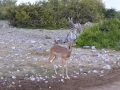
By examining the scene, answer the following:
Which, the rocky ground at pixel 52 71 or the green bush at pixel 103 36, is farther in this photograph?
the green bush at pixel 103 36

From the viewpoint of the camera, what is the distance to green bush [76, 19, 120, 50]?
17672 millimetres

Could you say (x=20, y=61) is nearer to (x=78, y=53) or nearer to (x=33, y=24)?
(x=78, y=53)

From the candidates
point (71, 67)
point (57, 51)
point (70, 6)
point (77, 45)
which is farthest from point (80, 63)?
point (70, 6)

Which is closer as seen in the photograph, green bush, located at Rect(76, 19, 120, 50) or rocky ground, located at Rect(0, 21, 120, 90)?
rocky ground, located at Rect(0, 21, 120, 90)

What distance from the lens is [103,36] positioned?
18406 mm

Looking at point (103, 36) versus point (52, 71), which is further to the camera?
point (103, 36)

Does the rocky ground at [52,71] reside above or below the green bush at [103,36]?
below

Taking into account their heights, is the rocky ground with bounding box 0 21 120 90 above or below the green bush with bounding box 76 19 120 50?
below

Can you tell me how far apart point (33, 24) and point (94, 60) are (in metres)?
21.9

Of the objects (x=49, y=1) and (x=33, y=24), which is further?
(x=49, y=1)

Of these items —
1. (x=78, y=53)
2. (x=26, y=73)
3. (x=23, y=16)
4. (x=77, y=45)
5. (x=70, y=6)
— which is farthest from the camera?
(x=70, y=6)

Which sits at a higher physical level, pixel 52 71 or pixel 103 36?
pixel 103 36

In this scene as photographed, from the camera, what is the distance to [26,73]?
10.8 metres

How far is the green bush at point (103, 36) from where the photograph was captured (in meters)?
17.7
